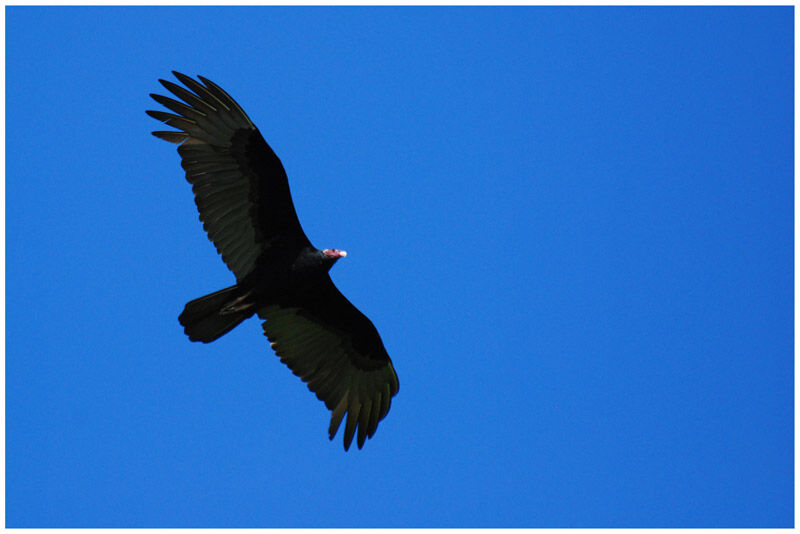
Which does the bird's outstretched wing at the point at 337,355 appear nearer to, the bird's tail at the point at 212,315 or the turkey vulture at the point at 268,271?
the turkey vulture at the point at 268,271

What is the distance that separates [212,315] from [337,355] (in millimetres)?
1802

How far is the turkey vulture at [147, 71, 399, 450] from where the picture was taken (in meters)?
10.2

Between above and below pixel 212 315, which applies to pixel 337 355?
above

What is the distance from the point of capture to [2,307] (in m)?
11.0

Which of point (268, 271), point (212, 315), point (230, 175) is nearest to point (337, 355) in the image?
point (268, 271)

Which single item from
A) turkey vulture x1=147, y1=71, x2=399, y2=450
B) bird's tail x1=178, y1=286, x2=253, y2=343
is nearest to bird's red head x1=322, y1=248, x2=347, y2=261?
turkey vulture x1=147, y1=71, x2=399, y2=450

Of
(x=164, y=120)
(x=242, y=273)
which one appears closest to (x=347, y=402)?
(x=242, y=273)

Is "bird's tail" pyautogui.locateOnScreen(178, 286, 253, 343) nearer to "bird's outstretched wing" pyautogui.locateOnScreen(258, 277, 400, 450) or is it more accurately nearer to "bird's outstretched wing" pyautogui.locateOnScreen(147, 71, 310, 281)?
"bird's outstretched wing" pyautogui.locateOnScreen(147, 71, 310, 281)

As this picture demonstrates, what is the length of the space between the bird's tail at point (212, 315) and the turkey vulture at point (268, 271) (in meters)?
0.01

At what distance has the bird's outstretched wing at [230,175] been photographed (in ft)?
33.2

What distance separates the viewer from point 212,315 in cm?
1023

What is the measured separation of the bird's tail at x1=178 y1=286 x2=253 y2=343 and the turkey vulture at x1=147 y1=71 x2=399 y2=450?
11 mm

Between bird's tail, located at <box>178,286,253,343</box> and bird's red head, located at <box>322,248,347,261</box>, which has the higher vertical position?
bird's red head, located at <box>322,248,347,261</box>

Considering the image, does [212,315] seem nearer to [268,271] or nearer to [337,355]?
[268,271]
